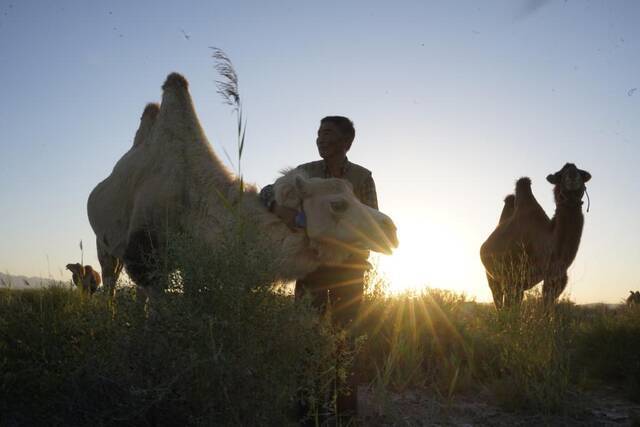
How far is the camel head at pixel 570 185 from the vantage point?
29.1ft

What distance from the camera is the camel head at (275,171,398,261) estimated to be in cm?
395

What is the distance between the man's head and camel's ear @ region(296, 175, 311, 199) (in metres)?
1.00

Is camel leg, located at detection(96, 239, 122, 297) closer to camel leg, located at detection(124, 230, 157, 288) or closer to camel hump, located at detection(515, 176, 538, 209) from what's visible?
camel leg, located at detection(124, 230, 157, 288)

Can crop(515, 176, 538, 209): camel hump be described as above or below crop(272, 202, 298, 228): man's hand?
above

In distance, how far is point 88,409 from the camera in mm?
2793

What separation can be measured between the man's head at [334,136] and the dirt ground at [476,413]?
2091mm

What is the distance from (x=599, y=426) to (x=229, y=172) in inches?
140

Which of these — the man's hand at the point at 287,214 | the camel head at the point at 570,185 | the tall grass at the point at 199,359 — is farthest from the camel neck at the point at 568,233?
the tall grass at the point at 199,359

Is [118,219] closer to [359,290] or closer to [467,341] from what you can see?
[359,290]

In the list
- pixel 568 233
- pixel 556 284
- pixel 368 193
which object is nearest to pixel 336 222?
pixel 368 193

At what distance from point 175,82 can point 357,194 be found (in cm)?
225

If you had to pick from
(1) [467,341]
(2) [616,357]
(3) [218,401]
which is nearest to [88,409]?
(3) [218,401]

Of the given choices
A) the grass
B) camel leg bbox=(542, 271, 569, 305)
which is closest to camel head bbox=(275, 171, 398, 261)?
the grass

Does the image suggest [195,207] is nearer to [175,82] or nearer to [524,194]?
[175,82]
